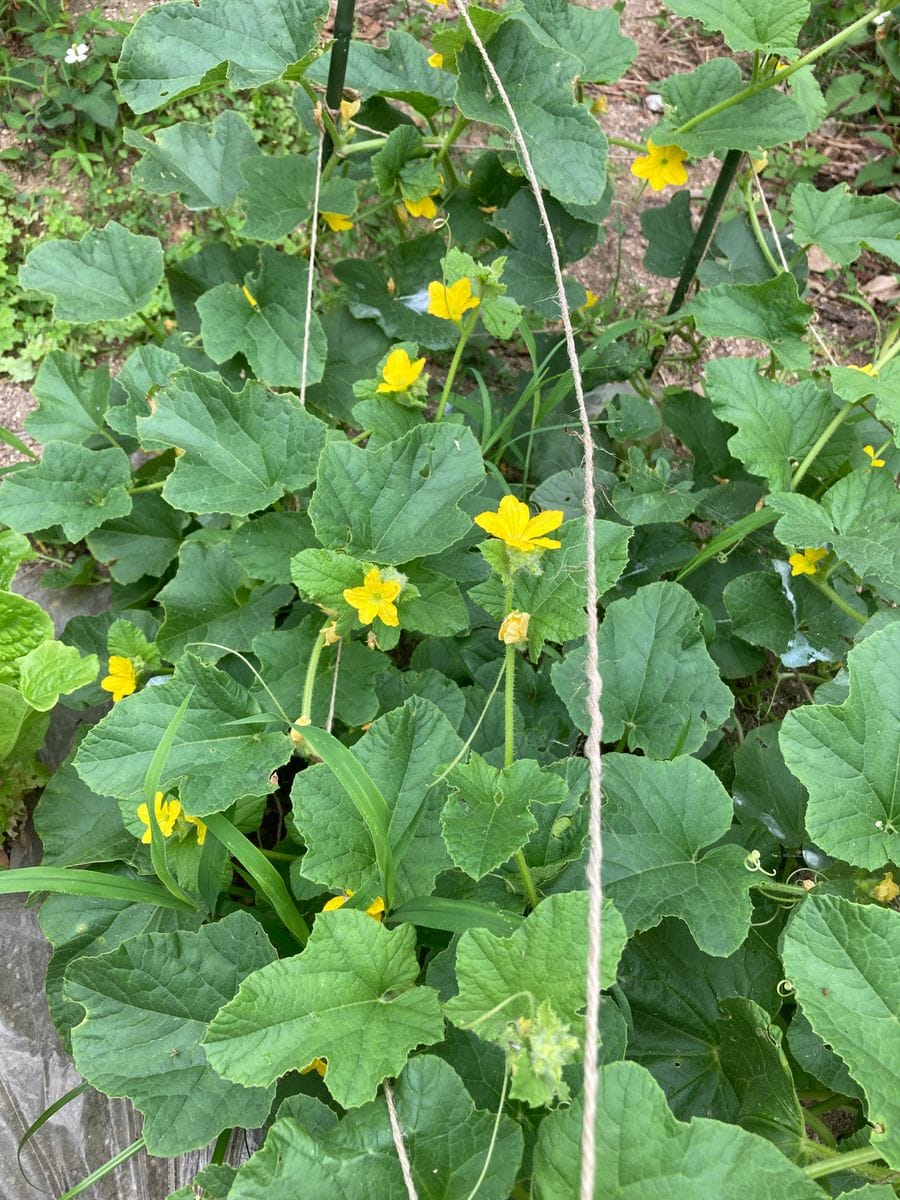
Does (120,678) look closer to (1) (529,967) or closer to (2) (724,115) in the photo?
(1) (529,967)

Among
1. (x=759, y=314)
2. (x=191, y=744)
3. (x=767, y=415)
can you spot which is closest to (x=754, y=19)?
(x=759, y=314)

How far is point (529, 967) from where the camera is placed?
1.18 metres

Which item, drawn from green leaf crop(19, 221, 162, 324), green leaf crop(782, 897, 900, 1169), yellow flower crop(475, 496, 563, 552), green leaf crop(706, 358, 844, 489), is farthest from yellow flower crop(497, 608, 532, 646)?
green leaf crop(19, 221, 162, 324)

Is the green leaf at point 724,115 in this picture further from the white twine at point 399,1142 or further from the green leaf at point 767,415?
the white twine at point 399,1142

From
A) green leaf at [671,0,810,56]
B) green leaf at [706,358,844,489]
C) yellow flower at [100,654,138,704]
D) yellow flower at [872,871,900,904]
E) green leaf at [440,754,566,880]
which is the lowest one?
yellow flower at [100,654,138,704]

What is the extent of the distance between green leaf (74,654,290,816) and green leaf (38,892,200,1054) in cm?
26

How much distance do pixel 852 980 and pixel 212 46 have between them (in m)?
1.94

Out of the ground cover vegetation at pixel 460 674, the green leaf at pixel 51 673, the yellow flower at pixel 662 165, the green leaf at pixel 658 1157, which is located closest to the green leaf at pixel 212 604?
the ground cover vegetation at pixel 460 674

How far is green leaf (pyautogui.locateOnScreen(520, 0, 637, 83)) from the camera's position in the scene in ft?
6.90

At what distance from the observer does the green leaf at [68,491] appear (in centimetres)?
198

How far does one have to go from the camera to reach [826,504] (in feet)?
5.91

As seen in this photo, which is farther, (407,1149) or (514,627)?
(514,627)

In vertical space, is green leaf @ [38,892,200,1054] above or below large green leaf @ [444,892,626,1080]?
below

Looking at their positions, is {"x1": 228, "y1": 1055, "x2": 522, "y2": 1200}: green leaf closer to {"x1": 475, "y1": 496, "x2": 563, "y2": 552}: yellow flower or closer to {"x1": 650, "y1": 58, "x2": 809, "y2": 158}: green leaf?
{"x1": 475, "y1": 496, "x2": 563, "y2": 552}: yellow flower
